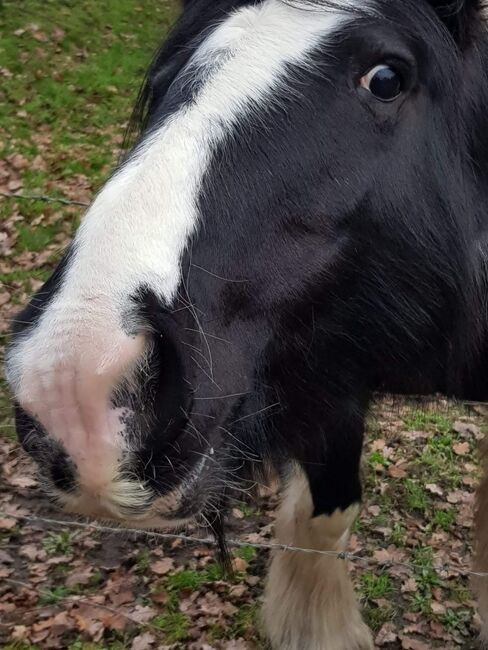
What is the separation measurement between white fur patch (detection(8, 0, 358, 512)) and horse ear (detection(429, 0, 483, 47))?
39 cm

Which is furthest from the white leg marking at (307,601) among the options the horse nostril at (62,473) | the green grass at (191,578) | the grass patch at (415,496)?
the horse nostril at (62,473)

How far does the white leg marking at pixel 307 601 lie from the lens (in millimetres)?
3166

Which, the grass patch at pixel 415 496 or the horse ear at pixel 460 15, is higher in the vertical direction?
the horse ear at pixel 460 15

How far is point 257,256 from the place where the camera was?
145 cm

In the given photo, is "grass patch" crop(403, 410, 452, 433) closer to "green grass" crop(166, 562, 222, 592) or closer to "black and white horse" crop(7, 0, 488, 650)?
"green grass" crop(166, 562, 222, 592)

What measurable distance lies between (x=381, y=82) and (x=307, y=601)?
8.15 feet

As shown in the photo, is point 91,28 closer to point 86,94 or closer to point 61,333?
point 86,94

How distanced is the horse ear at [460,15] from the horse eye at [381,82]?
0.88ft

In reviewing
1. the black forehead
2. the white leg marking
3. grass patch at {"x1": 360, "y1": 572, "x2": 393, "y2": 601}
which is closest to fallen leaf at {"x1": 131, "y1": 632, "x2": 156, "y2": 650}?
the white leg marking

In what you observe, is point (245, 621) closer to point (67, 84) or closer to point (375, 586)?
point (375, 586)

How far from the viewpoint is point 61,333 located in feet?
4.07

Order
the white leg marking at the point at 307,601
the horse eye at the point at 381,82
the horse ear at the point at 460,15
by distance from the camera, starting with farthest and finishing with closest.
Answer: the white leg marking at the point at 307,601, the horse ear at the point at 460,15, the horse eye at the point at 381,82

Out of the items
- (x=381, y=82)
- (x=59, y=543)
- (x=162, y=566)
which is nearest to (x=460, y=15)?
(x=381, y=82)

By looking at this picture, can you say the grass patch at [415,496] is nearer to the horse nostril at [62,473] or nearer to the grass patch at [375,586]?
the grass patch at [375,586]
